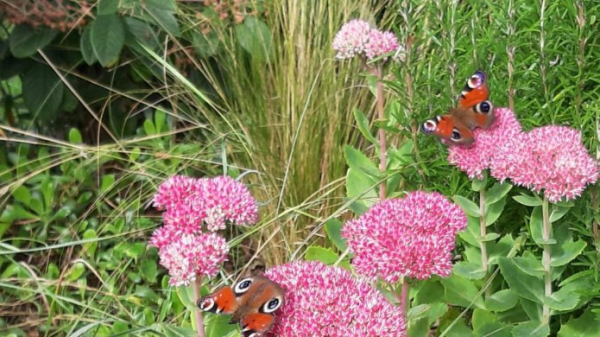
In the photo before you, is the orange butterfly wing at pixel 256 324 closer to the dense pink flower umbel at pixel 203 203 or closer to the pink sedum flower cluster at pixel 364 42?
the dense pink flower umbel at pixel 203 203

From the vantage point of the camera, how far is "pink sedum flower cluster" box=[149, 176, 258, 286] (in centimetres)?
163

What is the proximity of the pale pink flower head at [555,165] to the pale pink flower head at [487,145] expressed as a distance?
88 millimetres

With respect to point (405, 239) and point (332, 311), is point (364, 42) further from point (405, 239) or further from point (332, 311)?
point (332, 311)

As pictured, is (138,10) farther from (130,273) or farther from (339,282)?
(339,282)

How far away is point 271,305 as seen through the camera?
1.48m

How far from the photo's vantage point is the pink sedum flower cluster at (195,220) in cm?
163

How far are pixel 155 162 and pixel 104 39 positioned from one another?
522mm

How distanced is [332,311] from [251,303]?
0.14m

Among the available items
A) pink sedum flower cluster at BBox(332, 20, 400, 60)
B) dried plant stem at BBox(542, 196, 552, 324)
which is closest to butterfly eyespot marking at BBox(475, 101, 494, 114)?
dried plant stem at BBox(542, 196, 552, 324)

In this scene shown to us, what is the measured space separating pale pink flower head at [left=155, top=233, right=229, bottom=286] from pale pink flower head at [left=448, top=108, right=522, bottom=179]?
2.10 ft

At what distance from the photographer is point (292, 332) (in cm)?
149

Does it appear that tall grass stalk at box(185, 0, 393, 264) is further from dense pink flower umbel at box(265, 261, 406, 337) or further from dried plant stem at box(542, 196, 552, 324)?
dense pink flower umbel at box(265, 261, 406, 337)

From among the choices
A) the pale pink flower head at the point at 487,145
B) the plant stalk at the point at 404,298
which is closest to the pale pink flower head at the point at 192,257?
the plant stalk at the point at 404,298

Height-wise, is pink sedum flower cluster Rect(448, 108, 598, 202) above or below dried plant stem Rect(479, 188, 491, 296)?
above
